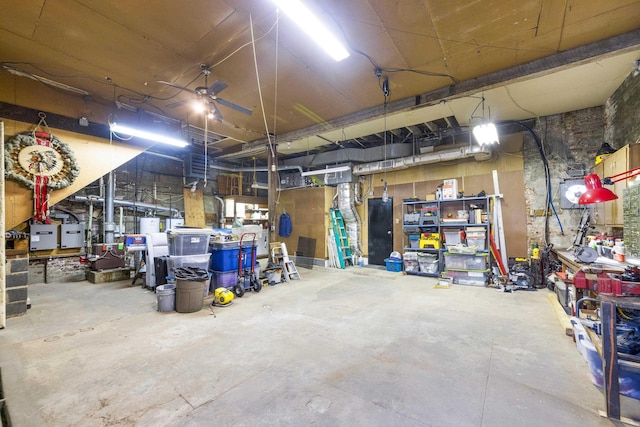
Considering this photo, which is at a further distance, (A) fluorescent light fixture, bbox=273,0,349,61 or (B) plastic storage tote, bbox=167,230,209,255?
(B) plastic storage tote, bbox=167,230,209,255

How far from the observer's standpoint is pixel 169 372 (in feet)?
7.97

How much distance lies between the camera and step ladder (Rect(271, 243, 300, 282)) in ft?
20.7

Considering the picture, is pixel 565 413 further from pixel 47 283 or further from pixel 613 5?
pixel 47 283

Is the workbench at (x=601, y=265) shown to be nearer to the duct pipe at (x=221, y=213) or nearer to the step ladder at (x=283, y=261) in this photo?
the step ladder at (x=283, y=261)

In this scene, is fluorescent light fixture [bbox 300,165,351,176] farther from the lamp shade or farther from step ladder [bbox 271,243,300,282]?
→ the lamp shade

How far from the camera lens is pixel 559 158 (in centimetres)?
570

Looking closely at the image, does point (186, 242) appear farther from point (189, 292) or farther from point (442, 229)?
point (442, 229)

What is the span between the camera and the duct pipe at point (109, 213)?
662cm

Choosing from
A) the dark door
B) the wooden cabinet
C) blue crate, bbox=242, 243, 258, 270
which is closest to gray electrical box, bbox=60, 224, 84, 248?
blue crate, bbox=242, 243, 258, 270

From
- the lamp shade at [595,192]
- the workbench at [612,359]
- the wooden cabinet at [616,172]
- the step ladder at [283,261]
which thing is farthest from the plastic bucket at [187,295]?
the wooden cabinet at [616,172]

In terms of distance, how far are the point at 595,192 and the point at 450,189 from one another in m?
4.03

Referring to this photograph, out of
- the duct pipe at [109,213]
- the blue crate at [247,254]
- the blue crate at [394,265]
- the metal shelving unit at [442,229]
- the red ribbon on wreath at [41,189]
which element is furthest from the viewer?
the blue crate at [394,265]

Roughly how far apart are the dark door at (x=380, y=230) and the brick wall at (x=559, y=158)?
3.28m

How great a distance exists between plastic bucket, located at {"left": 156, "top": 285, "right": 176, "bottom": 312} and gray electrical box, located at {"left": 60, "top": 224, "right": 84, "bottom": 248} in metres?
4.03
